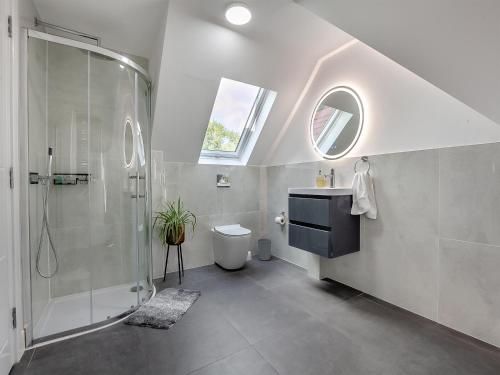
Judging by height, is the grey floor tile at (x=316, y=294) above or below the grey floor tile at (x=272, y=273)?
below

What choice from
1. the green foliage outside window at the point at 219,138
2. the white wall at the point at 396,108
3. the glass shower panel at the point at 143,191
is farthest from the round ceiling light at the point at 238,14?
the green foliage outside window at the point at 219,138

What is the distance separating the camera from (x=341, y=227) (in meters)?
2.22

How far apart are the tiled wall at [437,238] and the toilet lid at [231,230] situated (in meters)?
1.17

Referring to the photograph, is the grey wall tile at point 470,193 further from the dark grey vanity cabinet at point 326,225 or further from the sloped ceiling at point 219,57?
the sloped ceiling at point 219,57

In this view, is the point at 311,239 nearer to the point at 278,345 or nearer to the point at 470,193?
the point at 278,345

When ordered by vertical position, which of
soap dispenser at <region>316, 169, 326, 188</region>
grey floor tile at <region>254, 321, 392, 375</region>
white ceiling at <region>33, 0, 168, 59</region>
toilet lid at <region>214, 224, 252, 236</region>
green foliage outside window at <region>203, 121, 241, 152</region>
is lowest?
grey floor tile at <region>254, 321, 392, 375</region>

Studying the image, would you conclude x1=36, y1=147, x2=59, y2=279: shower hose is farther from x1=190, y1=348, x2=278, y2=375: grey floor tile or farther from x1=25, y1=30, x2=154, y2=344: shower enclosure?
x1=190, y1=348, x2=278, y2=375: grey floor tile

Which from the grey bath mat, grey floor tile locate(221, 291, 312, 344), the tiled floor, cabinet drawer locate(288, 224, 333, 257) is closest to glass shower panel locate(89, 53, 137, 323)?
the grey bath mat

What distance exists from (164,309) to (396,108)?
8.53ft

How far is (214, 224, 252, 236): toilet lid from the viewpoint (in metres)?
2.87

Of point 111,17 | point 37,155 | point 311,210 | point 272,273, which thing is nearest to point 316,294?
point 272,273

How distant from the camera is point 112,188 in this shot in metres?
2.31

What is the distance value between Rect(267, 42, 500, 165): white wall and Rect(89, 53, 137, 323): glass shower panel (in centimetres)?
201

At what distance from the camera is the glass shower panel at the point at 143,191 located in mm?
2350
